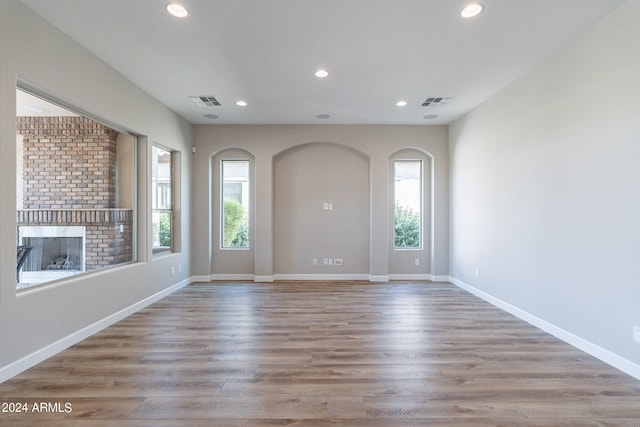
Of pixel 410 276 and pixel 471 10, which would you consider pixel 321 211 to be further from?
pixel 471 10

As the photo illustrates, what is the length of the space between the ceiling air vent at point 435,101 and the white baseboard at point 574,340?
3.00m

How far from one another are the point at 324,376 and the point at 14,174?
3.00 metres

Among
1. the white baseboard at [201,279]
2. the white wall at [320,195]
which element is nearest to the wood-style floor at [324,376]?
the white baseboard at [201,279]

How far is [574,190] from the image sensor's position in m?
2.97

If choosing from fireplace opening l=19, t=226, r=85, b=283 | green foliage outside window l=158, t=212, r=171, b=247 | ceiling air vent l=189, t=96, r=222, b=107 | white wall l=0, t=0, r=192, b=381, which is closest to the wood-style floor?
Result: white wall l=0, t=0, r=192, b=381

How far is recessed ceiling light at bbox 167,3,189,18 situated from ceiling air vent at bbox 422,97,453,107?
3410 millimetres

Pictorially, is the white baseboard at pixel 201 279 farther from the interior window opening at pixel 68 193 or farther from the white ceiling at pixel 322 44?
the white ceiling at pixel 322 44

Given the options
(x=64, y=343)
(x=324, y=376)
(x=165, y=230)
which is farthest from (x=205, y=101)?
(x=324, y=376)

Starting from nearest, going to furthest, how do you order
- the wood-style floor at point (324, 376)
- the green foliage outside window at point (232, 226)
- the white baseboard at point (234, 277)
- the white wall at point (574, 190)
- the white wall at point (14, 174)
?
the wood-style floor at point (324, 376) → the white wall at point (14, 174) → the white wall at point (574, 190) → the white baseboard at point (234, 277) → the green foliage outside window at point (232, 226)

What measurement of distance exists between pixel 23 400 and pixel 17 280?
39.4 inches

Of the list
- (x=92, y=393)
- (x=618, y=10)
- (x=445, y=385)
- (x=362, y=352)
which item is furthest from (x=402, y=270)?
(x=92, y=393)

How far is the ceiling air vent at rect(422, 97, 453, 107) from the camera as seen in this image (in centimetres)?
454

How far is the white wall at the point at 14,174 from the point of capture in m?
2.35

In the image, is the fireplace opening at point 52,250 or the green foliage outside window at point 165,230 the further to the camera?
the green foliage outside window at point 165,230
